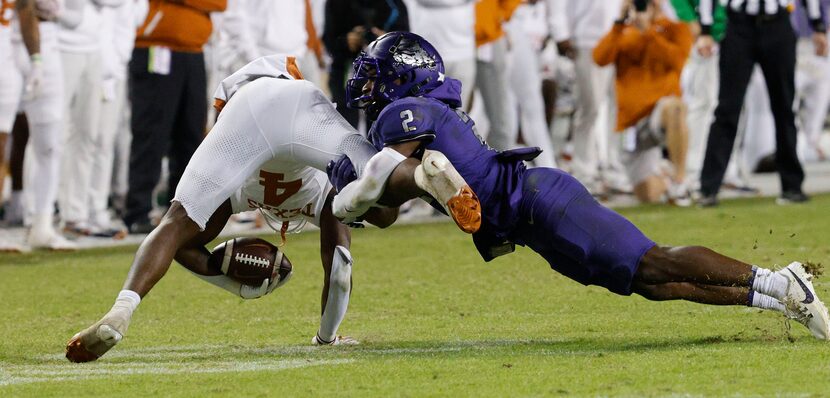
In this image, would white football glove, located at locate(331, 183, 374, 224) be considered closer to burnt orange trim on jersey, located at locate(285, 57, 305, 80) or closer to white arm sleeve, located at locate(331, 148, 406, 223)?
white arm sleeve, located at locate(331, 148, 406, 223)

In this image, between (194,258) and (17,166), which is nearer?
(194,258)

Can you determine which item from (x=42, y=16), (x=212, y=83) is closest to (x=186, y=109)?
(x=42, y=16)

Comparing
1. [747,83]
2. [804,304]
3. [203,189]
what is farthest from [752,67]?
[203,189]

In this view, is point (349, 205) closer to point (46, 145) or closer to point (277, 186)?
point (277, 186)

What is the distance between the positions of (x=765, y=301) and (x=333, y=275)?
5.49 ft

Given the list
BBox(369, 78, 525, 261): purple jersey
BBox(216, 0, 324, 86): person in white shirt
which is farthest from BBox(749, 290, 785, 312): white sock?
BBox(216, 0, 324, 86): person in white shirt

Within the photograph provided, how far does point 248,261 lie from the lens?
21.0ft

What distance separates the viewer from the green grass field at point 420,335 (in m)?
5.05

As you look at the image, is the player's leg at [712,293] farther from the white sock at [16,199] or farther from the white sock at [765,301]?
the white sock at [16,199]

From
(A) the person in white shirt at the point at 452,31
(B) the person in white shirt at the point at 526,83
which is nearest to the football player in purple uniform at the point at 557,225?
(A) the person in white shirt at the point at 452,31

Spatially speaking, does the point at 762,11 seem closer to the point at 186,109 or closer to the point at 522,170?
the point at 186,109

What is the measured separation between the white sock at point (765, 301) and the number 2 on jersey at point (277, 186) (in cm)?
189

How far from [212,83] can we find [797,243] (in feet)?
19.4

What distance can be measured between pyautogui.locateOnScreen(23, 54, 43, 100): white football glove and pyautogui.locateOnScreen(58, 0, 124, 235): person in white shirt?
2.65ft
